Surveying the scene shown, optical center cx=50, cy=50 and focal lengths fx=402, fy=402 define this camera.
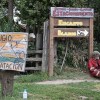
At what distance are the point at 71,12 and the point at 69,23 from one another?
1.37ft

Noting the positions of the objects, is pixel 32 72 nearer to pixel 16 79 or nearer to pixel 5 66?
pixel 16 79

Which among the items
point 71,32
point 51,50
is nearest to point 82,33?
point 71,32

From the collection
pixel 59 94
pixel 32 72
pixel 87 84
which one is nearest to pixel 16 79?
pixel 32 72

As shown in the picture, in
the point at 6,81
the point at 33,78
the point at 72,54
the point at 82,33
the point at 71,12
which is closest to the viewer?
the point at 6,81

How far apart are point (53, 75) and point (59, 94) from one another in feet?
13.8

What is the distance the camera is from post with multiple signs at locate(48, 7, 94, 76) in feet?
48.5

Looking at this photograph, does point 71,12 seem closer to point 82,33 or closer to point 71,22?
point 71,22

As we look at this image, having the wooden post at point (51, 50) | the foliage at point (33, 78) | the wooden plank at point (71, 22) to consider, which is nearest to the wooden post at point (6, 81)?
the foliage at point (33, 78)

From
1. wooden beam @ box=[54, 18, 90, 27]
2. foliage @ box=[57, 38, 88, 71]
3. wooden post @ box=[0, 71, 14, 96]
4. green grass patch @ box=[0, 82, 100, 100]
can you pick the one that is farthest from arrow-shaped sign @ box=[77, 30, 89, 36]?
wooden post @ box=[0, 71, 14, 96]

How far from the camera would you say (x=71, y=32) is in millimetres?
14977

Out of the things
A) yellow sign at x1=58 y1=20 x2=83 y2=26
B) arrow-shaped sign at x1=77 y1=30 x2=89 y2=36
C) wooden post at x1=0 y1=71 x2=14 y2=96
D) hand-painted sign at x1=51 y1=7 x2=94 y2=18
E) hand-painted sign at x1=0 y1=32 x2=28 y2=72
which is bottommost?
wooden post at x1=0 y1=71 x2=14 y2=96

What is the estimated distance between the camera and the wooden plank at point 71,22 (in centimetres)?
1490

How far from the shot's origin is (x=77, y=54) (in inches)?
627

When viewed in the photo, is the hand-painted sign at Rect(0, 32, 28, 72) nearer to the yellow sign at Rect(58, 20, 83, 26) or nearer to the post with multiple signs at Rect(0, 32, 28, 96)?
the post with multiple signs at Rect(0, 32, 28, 96)
